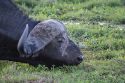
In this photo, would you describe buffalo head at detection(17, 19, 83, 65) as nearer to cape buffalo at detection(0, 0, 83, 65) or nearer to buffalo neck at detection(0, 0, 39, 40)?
cape buffalo at detection(0, 0, 83, 65)

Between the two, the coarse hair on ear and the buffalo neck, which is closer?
the coarse hair on ear

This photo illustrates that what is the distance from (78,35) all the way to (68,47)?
3.28 meters

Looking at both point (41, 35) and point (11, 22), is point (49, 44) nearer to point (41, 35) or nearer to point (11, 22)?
point (41, 35)

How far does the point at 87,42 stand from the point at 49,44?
8.95ft

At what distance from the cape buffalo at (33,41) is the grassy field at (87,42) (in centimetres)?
16

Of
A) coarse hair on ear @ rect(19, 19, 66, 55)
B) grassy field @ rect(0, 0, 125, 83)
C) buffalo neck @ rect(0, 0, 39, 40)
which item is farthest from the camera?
buffalo neck @ rect(0, 0, 39, 40)

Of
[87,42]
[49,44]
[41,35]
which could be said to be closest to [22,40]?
[41,35]

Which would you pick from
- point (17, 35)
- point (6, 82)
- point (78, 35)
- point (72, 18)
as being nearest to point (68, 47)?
point (17, 35)

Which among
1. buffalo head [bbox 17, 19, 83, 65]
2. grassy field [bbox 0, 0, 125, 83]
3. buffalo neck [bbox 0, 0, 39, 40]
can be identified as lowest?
grassy field [bbox 0, 0, 125, 83]

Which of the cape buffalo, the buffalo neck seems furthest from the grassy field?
the buffalo neck

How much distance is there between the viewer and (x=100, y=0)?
1652 cm

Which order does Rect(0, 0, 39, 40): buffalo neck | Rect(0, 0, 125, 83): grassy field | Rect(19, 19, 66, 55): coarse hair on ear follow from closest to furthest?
1. Rect(0, 0, 125, 83): grassy field
2. Rect(19, 19, 66, 55): coarse hair on ear
3. Rect(0, 0, 39, 40): buffalo neck

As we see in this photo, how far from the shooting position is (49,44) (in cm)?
820

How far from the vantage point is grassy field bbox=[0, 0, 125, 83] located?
756 cm
